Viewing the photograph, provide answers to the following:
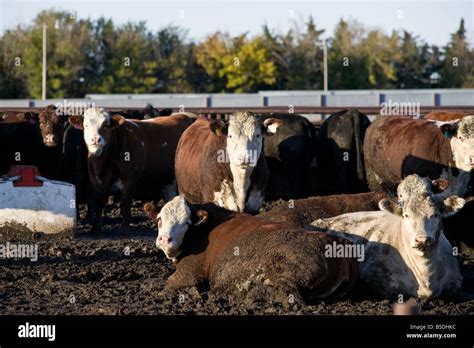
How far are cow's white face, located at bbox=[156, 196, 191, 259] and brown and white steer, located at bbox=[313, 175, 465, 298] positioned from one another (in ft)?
4.60

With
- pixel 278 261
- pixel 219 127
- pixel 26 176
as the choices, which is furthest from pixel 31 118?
pixel 278 261

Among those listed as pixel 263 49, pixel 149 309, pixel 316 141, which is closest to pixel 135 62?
pixel 263 49

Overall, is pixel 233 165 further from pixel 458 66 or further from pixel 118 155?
pixel 458 66

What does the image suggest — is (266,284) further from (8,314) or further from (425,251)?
(8,314)

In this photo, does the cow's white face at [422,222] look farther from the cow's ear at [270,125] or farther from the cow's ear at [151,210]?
the cow's ear at [270,125]

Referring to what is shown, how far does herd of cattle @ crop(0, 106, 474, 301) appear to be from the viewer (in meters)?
8.34

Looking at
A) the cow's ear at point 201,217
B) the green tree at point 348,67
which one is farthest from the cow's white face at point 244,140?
the green tree at point 348,67

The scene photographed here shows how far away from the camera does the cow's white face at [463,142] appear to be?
454 inches

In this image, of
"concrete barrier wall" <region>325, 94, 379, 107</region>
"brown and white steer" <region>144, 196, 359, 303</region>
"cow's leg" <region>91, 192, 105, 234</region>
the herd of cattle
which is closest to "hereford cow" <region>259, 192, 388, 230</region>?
the herd of cattle

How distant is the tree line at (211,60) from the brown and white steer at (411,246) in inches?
1523

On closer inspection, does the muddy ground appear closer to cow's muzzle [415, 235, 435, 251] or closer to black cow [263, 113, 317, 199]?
cow's muzzle [415, 235, 435, 251]

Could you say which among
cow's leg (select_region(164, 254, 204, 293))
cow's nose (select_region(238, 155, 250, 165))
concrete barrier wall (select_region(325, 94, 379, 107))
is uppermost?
concrete barrier wall (select_region(325, 94, 379, 107))

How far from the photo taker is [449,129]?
11688 mm

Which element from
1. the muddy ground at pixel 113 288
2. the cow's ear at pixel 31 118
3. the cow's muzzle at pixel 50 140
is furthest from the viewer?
the cow's ear at pixel 31 118
